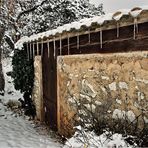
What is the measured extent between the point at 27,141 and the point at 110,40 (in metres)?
2.90

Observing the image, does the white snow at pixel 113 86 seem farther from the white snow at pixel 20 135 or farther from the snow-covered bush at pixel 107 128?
the white snow at pixel 20 135

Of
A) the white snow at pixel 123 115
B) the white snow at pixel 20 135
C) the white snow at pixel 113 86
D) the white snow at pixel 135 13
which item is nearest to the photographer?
the white snow at pixel 135 13

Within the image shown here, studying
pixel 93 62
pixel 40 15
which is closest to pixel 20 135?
pixel 93 62

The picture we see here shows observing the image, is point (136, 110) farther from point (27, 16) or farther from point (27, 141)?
point (27, 16)

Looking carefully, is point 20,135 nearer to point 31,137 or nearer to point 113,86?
point 31,137

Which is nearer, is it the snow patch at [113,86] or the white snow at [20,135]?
the snow patch at [113,86]

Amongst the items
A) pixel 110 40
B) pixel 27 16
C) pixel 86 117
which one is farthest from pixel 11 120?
pixel 27 16

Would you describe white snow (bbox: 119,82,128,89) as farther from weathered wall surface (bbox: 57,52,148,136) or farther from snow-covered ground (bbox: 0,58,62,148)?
snow-covered ground (bbox: 0,58,62,148)

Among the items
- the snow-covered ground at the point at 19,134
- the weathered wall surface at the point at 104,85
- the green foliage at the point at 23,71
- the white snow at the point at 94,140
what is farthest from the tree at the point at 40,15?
the white snow at the point at 94,140

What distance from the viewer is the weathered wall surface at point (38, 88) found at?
943 centimetres

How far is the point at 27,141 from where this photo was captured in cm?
698

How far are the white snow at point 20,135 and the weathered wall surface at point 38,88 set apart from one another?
471 mm

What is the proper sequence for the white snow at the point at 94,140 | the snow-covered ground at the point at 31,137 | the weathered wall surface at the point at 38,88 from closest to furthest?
the white snow at the point at 94,140
the snow-covered ground at the point at 31,137
the weathered wall surface at the point at 38,88

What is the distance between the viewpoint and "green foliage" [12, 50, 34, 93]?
405 inches
